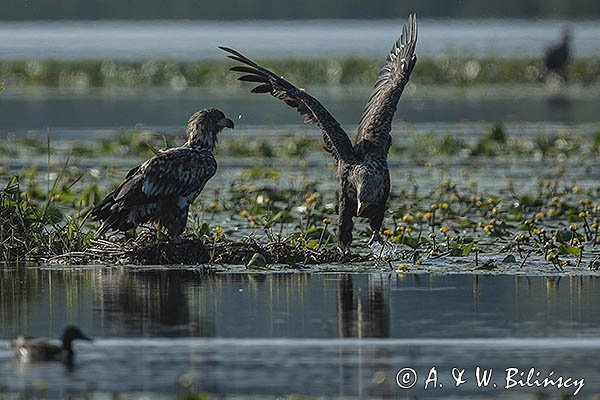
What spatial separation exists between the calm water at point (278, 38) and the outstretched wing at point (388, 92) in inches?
1541

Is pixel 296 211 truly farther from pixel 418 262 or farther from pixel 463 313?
pixel 463 313

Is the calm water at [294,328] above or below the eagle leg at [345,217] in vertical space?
below

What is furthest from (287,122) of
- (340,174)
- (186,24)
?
(186,24)

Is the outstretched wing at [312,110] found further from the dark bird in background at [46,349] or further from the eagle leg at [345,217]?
the dark bird in background at [46,349]

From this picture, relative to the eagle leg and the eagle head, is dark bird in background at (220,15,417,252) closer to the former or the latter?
the eagle leg

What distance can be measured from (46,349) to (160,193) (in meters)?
4.21

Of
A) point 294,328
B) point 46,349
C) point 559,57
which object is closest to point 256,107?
point 559,57

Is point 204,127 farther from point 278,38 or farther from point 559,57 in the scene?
point 278,38

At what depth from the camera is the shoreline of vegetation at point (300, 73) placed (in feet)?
147

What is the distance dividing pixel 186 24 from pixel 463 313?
286 ft

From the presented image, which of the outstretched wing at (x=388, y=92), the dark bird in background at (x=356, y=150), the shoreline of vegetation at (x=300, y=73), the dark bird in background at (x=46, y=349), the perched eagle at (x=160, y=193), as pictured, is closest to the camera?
the dark bird in background at (x=46, y=349)

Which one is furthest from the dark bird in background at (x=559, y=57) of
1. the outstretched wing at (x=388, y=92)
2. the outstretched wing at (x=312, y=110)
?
the outstretched wing at (x=312, y=110)

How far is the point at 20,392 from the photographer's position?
8.51 m

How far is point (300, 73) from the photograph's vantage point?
4472cm
